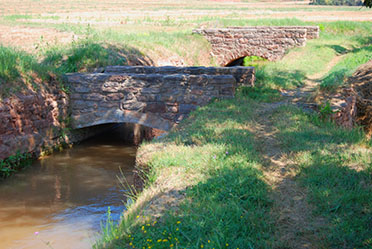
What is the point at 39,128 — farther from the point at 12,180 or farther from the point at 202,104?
the point at 202,104

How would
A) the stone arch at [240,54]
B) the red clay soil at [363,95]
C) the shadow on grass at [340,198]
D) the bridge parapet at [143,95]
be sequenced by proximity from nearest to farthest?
the shadow on grass at [340,198] < the red clay soil at [363,95] < the bridge parapet at [143,95] < the stone arch at [240,54]

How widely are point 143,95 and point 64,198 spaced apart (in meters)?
3.03

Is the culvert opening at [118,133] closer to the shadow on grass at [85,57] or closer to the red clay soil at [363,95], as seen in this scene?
the shadow on grass at [85,57]

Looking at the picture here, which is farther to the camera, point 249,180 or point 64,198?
point 64,198

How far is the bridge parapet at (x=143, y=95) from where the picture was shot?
8391 mm

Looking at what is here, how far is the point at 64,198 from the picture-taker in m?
6.66

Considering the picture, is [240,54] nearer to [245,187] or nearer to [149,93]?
[149,93]

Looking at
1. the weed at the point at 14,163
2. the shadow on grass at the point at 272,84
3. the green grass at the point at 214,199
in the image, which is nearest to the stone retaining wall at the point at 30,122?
the weed at the point at 14,163

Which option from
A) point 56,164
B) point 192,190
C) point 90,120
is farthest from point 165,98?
point 192,190

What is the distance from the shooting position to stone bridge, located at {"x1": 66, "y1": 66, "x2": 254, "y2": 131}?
8398 millimetres

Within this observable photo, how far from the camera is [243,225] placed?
3.40 metres

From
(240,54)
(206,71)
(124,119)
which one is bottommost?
(124,119)

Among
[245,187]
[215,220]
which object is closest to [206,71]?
[245,187]

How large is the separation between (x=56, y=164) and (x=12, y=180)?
44.2 inches
